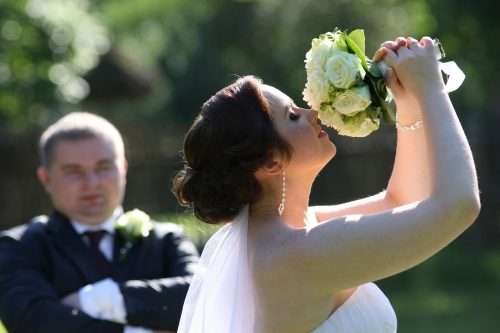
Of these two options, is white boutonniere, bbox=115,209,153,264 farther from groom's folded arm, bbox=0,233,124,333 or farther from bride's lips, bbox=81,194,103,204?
groom's folded arm, bbox=0,233,124,333

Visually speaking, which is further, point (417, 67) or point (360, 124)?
point (360, 124)

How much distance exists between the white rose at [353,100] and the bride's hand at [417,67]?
5.9 inches

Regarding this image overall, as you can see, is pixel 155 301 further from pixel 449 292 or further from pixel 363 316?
pixel 449 292

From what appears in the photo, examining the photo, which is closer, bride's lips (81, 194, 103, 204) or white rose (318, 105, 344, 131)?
white rose (318, 105, 344, 131)

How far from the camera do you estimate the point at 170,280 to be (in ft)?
13.6

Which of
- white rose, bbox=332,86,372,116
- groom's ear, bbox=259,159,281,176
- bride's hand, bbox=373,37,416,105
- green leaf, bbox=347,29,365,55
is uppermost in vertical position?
green leaf, bbox=347,29,365,55

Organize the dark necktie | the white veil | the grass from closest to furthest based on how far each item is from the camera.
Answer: the white veil < the dark necktie < the grass

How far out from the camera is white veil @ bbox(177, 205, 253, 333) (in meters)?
2.99

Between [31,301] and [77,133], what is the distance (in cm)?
112

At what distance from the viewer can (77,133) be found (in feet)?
14.8

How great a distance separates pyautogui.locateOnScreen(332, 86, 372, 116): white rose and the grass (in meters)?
5.22

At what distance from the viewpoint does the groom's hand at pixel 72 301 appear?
395cm

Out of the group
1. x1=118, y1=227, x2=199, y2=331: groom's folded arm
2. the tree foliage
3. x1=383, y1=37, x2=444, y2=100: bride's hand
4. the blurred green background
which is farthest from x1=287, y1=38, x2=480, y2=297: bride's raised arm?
the tree foliage

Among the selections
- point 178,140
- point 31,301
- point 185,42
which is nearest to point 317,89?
point 31,301
